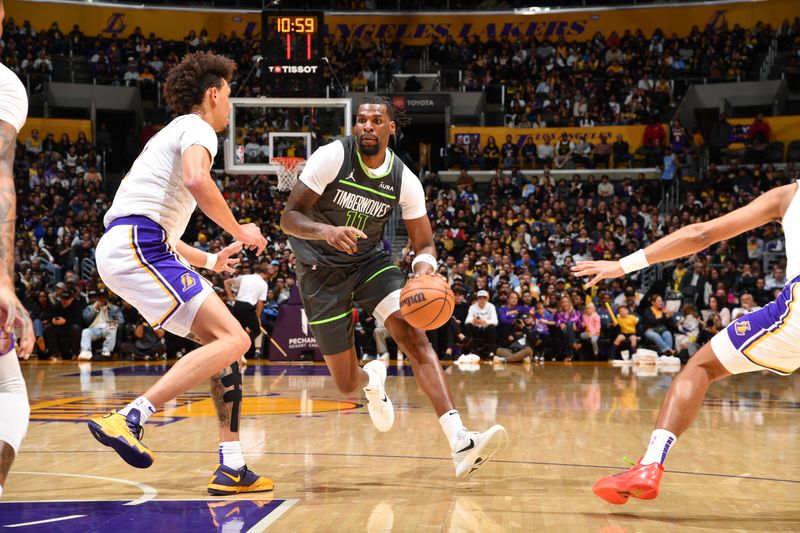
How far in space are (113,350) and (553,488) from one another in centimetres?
1246

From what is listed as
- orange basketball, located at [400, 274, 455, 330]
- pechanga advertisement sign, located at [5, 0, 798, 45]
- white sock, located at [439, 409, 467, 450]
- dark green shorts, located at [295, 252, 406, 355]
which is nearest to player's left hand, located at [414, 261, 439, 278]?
orange basketball, located at [400, 274, 455, 330]

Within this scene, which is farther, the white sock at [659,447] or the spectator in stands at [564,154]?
the spectator in stands at [564,154]

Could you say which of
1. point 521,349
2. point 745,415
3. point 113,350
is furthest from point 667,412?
point 113,350

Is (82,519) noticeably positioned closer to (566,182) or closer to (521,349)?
(521,349)

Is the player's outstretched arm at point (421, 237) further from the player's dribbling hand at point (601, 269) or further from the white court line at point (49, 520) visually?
the white court line at point (49, 520)

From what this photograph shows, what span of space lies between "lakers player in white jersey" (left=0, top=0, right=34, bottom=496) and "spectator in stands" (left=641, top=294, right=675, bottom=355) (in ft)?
45.0

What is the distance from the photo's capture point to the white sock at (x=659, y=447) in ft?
13.4

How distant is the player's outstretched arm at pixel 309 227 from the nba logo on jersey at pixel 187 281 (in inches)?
30.9

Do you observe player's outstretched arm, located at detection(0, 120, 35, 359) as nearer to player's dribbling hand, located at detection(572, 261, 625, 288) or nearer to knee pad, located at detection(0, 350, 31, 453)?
knee pad, located at detection(0, 350, 31, 453)

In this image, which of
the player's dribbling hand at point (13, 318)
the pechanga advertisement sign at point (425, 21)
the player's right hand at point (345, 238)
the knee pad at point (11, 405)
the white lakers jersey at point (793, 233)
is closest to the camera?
the player's dribbling hand at point (13, 318)

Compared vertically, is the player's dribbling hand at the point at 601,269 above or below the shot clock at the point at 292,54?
below

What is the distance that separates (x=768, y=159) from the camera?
72.9 feet

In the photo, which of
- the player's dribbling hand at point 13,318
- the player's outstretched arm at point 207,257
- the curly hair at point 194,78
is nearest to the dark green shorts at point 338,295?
the player's outstretched arm at point 207,257

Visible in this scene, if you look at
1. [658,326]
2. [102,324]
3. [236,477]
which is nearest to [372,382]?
[236,477]
